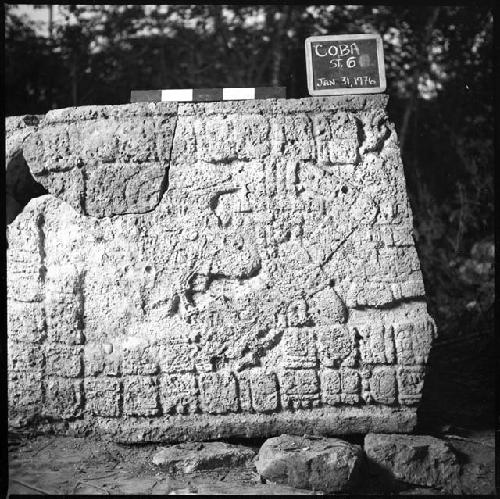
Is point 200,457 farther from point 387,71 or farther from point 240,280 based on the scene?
point 387,71

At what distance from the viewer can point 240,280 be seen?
304cm

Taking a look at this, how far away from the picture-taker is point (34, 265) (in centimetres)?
310

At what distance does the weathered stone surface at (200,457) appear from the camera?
283cm

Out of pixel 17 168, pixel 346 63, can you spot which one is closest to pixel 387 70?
pixel 346 63

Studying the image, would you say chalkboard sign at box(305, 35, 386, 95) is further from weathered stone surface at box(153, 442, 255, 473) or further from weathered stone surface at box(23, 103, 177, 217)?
weathered stone surface at box(153, 442, 255, 473)

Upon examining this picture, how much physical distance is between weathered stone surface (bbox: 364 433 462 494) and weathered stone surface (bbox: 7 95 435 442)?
0.51 ft

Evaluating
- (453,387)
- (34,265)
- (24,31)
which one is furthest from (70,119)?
(453,387)

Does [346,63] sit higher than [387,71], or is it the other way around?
[387,71]

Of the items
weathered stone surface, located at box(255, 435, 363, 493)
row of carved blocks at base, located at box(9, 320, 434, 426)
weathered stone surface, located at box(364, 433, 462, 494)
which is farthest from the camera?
row of carved blocks at base, located at box(9, 320, 434, 426)

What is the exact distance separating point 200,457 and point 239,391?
0.36m

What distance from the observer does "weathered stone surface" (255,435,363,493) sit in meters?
2.68

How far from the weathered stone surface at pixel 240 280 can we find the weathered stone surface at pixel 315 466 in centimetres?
25

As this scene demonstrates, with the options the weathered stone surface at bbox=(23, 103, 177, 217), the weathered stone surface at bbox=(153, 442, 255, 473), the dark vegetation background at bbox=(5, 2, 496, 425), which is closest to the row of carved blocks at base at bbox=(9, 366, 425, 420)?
the weathered stone surface at bbox=(153, 442, 255, 473)

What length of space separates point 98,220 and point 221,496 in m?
1.38
